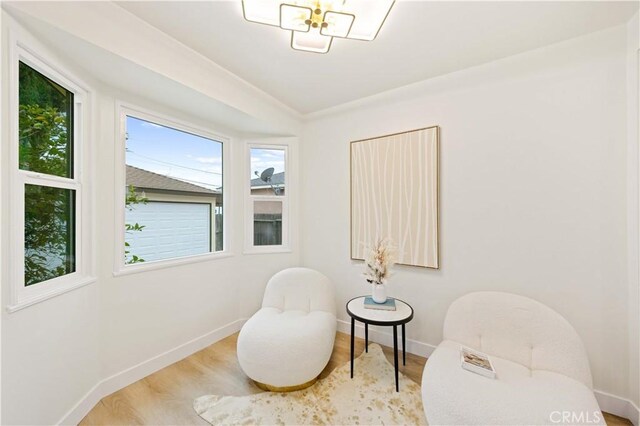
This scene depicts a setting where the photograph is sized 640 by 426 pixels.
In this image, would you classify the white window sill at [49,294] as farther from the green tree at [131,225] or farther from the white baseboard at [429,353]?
the white baseboard at [429,353]

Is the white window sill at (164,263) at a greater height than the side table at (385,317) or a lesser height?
greater

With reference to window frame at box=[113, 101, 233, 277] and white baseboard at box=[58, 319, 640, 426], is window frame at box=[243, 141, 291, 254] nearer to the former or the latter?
window frame at box=[113, 101, 233, 277]

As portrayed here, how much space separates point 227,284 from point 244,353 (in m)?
1.11

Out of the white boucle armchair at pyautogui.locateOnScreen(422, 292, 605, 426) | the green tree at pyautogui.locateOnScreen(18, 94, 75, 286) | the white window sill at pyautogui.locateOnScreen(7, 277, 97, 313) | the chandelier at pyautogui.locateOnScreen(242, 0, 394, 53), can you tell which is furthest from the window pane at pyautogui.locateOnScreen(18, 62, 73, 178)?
the white boucle armchair at pyautogui.locateOnScreen(422, 292, 605, 426)

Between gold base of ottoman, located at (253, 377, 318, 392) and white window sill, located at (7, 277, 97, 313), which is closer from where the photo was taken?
white window sill, located at (7, 277, 97, 313)

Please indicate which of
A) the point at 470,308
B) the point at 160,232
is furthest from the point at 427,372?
the point at 160,232

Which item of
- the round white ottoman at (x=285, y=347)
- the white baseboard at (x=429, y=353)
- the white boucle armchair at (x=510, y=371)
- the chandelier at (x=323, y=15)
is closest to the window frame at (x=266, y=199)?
the round white ottoman at (x=285, y=347)

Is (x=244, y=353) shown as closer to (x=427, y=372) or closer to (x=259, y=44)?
(x=427, y=372)

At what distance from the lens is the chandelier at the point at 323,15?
1.30m

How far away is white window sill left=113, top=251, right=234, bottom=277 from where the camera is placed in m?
2.03

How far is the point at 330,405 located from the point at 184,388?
1.17m

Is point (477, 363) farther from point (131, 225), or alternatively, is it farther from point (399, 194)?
point (131, 225)

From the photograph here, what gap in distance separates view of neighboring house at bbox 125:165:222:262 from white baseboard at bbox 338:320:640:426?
1.87 meters

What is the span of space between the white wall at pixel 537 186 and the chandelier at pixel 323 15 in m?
1.14
